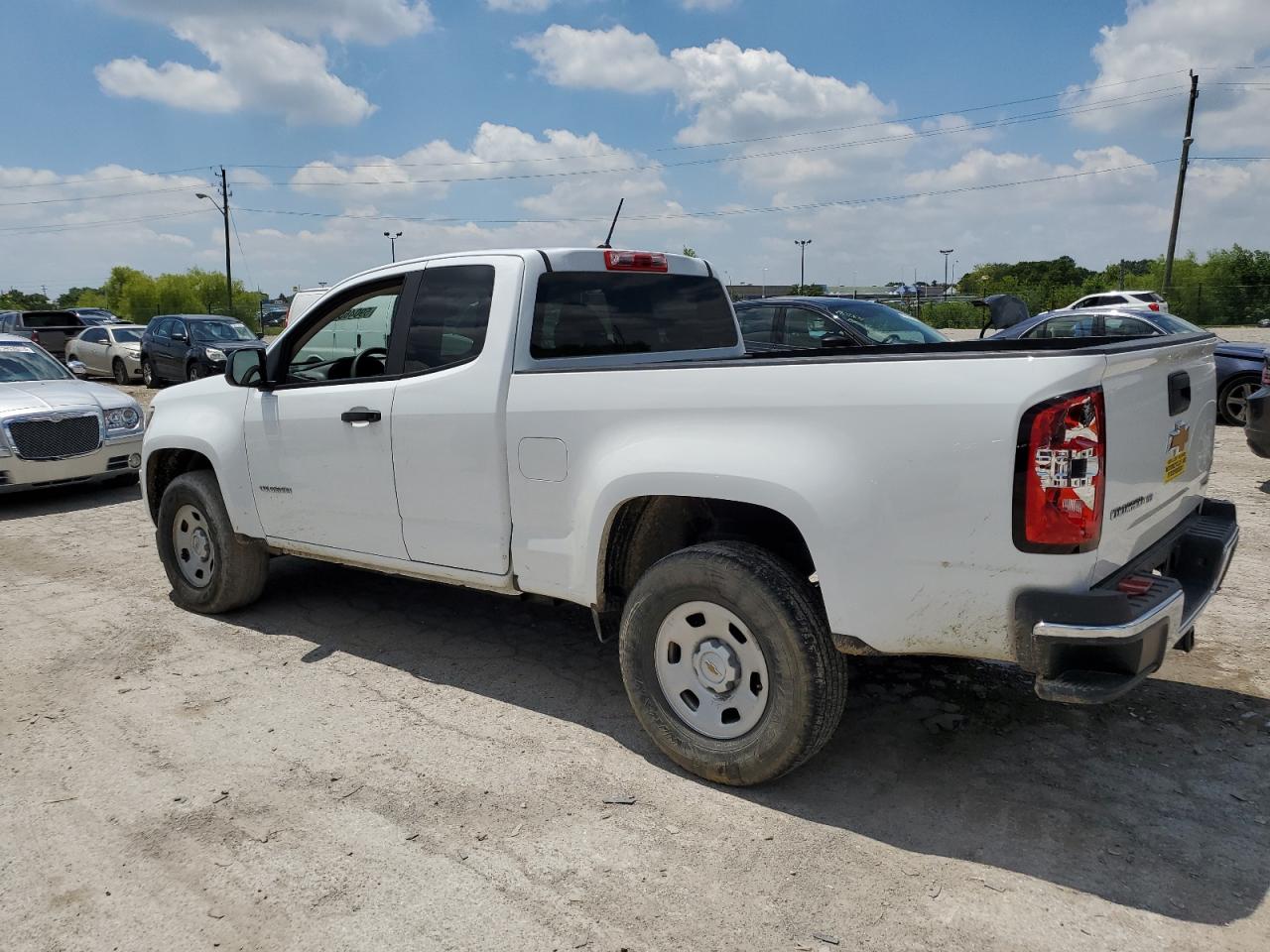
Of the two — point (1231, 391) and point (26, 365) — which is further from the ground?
point (26, 365)

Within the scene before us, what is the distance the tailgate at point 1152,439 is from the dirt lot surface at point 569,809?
3.11 ft

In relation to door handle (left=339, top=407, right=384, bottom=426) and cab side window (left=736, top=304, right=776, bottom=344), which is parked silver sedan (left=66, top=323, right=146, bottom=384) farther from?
door handle (left=339, top=407, right=384, bottom=426)

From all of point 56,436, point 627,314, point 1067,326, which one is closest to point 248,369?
point 627,314

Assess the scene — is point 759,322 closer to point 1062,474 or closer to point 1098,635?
point 1062,474

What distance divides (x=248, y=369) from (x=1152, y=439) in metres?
4.25

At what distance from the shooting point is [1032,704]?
3.99 metres

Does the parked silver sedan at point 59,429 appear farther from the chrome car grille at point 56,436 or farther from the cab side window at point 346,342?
the cab side window at point 346,342

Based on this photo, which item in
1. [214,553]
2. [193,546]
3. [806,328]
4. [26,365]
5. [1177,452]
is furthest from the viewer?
[806,328]

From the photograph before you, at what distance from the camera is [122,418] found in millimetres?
9523

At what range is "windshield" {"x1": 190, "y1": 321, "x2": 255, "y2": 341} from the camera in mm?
18609

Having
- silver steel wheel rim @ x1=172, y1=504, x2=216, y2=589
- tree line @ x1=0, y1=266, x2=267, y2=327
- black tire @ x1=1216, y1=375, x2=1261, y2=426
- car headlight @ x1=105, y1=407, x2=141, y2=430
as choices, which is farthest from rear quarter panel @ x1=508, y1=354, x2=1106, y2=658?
tree line @ x1=0, y1=266, x2=267, y2=327

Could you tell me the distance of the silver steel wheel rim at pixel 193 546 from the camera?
5.39m

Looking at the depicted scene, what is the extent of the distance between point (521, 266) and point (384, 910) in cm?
255

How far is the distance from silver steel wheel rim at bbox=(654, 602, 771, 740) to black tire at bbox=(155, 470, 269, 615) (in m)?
2.93
